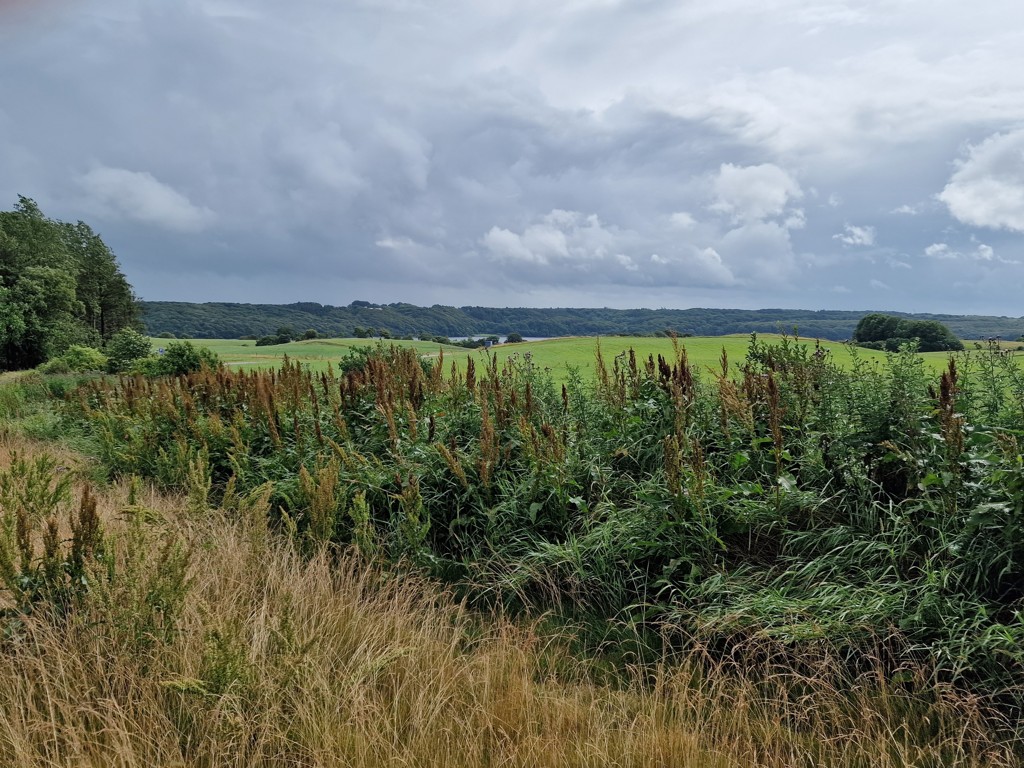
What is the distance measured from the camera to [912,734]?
242cm

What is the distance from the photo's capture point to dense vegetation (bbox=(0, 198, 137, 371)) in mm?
38938

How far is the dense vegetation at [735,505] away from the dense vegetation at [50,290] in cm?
3891

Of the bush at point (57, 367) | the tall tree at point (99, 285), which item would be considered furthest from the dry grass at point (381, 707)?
the tall tree at point (99, 285)

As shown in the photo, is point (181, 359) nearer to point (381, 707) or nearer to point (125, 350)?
point (125, 350)

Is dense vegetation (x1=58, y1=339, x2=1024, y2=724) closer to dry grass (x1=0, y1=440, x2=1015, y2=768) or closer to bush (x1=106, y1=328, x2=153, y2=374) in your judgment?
dry grass (x1=0, y1=440, x2=1015, y2=768)

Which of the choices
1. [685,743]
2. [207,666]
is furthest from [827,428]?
[207,666]

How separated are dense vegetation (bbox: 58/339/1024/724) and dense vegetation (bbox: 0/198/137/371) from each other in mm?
38911

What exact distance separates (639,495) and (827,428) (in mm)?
1570

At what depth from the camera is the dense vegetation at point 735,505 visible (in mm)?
2826

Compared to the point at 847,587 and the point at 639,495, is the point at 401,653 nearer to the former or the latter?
the point at 639,495

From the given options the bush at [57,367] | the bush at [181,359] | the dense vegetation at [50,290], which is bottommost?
the bush at [57,367]

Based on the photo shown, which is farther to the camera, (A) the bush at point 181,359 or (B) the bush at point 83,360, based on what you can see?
(B) the bush at point 83,360

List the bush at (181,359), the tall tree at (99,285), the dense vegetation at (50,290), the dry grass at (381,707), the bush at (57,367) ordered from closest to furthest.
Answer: the dry grass at (381,707)
the bush at (181,359)
the bush at (57,367)
the dense vegetation at (50,290)
the tall tree at (99,285)

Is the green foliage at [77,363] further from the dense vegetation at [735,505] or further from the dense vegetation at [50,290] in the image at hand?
the dense vegetation at [735,505]
